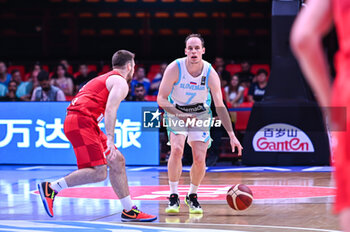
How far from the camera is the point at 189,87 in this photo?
21.8 ft

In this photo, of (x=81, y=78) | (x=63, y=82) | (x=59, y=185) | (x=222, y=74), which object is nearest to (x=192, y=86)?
(x=59, y=185)

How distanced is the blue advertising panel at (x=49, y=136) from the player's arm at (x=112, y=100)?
17.9ft

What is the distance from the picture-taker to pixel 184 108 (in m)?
6.70

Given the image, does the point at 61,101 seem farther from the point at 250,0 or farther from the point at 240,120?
the point at 250,0

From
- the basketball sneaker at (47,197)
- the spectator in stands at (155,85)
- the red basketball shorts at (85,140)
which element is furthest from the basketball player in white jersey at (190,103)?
the spectator in stands at (155,85)

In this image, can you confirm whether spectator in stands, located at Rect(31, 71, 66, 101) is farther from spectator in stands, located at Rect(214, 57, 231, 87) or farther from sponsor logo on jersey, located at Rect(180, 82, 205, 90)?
sponsor logo on jersey, located at Rect(180, 82, 205, 90)

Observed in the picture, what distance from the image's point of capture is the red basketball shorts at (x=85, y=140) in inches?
235

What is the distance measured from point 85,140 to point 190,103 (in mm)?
1280

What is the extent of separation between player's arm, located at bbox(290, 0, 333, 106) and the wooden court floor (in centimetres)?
365

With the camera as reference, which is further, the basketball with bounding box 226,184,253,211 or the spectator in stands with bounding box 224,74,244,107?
the spectator in stands with bounding box 224,74,244,107

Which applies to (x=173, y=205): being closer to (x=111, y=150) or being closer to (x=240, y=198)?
(x=240, y=198)

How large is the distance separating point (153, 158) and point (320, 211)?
17.6 feet

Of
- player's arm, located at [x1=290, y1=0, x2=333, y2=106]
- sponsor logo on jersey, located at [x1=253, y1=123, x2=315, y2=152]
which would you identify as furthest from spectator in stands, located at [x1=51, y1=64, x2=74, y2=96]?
player's arm, located at [x1=290, y1=0, x2=333, y2=106]

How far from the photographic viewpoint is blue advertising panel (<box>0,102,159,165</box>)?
1155 cm
